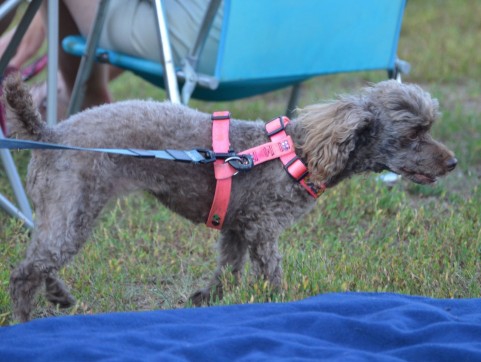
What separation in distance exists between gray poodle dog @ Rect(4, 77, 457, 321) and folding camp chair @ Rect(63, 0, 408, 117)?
3.29 ft

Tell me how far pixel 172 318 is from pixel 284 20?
2.42 metres

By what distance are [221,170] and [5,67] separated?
1.64 m

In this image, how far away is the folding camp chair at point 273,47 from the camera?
473cm

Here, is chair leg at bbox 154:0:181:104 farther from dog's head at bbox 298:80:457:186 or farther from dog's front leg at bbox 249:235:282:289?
dog's front leg at bbox 249:235:282:289

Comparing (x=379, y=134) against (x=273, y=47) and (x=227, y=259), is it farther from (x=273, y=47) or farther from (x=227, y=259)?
(x=273, y=47)

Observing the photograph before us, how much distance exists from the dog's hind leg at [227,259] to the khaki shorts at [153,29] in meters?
1.35

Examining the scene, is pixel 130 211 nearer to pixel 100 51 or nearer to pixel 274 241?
pixel 100 51

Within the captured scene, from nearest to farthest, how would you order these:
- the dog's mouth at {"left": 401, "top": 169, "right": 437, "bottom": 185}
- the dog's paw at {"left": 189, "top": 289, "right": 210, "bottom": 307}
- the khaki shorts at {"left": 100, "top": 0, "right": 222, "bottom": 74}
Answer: the dog's mouth at {"left": 401, "top": 169, "right": 437, "bottom": 185}
the dog's paw at {"left": 189, "top": 289, "right": 210, "bottom": 307}
the khaki shorts at {"left": 100, "top": 0, "right": 222, "bottom": 74}

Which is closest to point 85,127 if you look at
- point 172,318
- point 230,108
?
point 172,318

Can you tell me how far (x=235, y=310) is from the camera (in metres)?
3.20

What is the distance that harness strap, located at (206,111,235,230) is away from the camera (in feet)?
11.6

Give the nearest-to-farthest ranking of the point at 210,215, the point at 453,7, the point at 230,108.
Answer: the point at 210,215
the point at 230,108
the point at 453,7

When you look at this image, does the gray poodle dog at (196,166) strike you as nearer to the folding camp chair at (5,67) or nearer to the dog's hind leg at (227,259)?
the dog's hind leg at (227,259)

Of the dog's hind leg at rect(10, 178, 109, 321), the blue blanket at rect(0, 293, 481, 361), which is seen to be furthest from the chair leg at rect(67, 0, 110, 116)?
the blue blanket at rect(0, 293, 481, 361)
